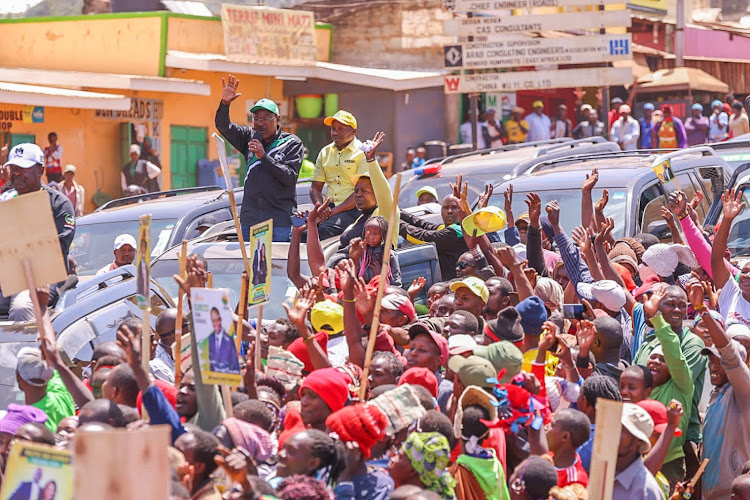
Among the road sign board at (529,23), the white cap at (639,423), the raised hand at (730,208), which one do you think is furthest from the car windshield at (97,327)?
the road sign board at (529,23)

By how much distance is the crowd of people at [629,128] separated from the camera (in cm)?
2059

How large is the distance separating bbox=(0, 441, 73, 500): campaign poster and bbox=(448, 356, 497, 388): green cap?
7.30 feet

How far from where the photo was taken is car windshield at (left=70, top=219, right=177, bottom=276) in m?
11.4

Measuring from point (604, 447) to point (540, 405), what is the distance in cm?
116

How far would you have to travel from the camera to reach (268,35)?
2330cm

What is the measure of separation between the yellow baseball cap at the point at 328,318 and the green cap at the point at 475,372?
1.63 metres

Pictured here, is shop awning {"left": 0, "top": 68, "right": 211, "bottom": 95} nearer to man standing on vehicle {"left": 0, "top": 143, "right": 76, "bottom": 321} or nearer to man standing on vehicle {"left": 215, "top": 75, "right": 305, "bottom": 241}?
man standing on vehicle {"left": 215, "top": 75, "right": 305, "bottom": 241}

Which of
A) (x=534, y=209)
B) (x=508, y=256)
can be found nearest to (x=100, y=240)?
(x=534, y=209)

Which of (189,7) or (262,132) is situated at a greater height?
(189,7)

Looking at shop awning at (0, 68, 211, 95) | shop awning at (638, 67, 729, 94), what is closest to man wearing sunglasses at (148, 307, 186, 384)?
shop awning at (0, 68, 211, 95)

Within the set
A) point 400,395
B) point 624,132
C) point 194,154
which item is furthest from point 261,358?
point 194,154

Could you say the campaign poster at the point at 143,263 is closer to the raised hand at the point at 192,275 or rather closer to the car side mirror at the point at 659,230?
the raised hand at the point at 192,275

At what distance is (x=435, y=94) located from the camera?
2509 centimetres

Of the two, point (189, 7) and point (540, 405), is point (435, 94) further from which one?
point (540, 405)
